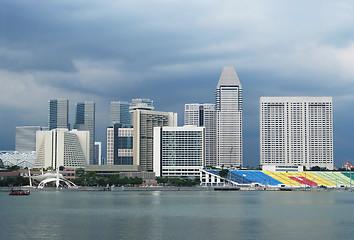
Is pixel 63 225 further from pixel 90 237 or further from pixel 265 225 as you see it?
pixel 265 225

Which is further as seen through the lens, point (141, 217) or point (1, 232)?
point (141, 217)

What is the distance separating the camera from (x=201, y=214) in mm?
93438

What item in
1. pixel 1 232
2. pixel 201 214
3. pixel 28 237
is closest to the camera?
pixel 28 237

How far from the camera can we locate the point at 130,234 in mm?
65375

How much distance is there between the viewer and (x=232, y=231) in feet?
225

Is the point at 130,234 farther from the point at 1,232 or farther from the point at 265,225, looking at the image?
the point at 265,225

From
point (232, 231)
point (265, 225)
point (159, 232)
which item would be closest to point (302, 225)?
point (265, 225)

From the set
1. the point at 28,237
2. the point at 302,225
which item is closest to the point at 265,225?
the point at 302,225

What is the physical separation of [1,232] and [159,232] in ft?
59.8

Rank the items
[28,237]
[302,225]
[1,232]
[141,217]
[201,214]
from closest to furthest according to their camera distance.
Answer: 1. [28,237]
2. [1,232]
3. [302,225]
4. [141,217]
5. [201,214]

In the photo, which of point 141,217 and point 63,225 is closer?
point 63,225

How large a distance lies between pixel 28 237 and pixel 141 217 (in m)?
27.3

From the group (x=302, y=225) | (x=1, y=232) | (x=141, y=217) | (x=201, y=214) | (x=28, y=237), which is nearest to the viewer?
(x=28, y=237)

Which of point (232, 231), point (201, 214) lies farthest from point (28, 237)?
point (201, 214)
